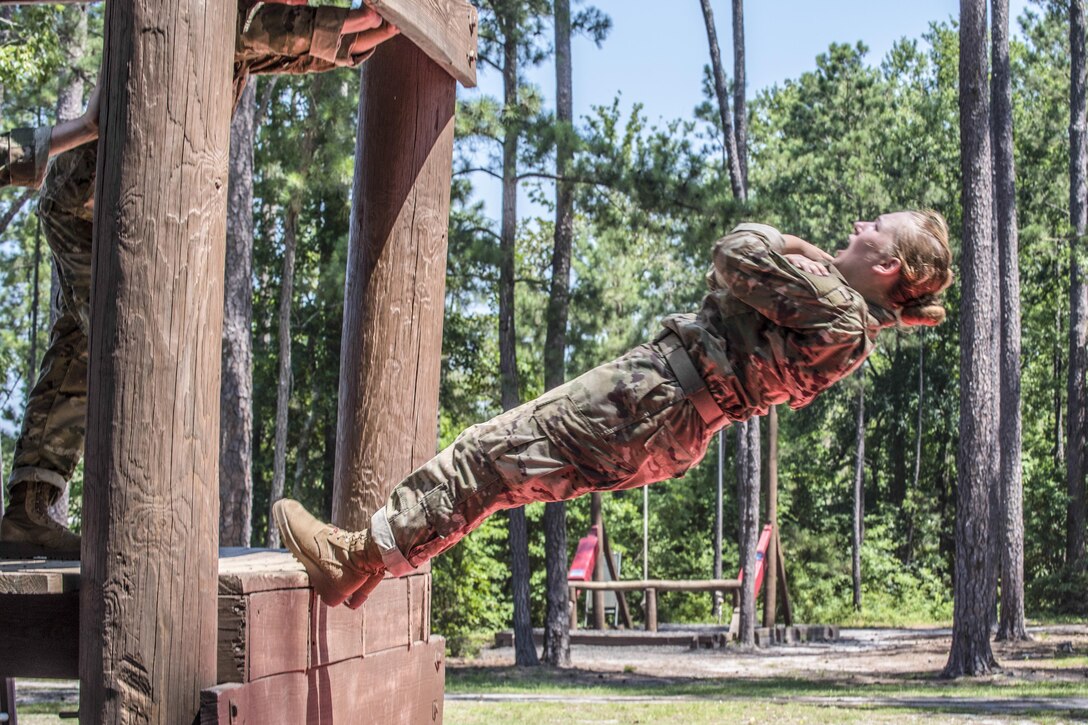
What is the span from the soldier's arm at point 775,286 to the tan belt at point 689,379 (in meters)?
0.25

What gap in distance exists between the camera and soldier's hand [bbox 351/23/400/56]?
4.25m

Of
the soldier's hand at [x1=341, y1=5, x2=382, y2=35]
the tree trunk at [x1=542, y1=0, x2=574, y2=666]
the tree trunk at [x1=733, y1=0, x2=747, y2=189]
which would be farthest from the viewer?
the tree trunk at [x1=733, y1=0, x2=747, y2=189]

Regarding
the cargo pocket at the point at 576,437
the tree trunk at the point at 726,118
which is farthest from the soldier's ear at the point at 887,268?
the tree trunk at the point at 726,118

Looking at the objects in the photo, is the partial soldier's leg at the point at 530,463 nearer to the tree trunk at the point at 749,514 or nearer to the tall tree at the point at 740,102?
the tree trunk at the point at 749,514

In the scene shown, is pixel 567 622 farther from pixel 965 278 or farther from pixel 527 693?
pixel 965 278

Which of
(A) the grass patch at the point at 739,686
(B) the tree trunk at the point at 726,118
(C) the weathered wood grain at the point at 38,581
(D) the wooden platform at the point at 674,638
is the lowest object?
(D) the wooden platform at the point at 674,638

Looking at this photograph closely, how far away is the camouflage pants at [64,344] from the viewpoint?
449cm

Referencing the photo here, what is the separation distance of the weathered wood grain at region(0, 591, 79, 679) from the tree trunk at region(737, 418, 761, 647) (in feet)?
57.6

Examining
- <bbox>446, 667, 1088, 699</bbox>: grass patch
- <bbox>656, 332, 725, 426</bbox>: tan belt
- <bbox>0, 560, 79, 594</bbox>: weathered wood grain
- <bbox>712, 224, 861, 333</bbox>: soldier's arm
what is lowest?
<bbox>446, 667, 1088, 699</bbox>: grass patch

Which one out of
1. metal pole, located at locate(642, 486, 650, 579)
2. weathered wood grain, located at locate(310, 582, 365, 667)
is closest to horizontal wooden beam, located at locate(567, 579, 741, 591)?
metal pole, located at locate(642, 486, 650, 579)

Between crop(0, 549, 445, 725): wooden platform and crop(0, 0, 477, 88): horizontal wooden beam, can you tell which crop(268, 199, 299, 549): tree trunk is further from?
crop(0, 549, 445, 725): wooden platform

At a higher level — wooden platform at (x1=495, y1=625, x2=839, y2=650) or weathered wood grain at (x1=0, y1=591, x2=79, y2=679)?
weathered wood grain at (x1=0, y1=591, x2=79, y2=679)

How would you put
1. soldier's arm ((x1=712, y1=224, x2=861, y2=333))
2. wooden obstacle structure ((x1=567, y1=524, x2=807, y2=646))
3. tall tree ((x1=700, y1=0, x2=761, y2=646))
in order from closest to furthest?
1. soldier's arm ((x1=712, y1=224, x2=861, y2=333))
2. tall tree ((x1=700, y1=0, x2=761, y2=646))
3. wooden obstacle structure ((x1=567, y1=524, x2=807, y2=646))

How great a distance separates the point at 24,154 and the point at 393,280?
1257 mm
